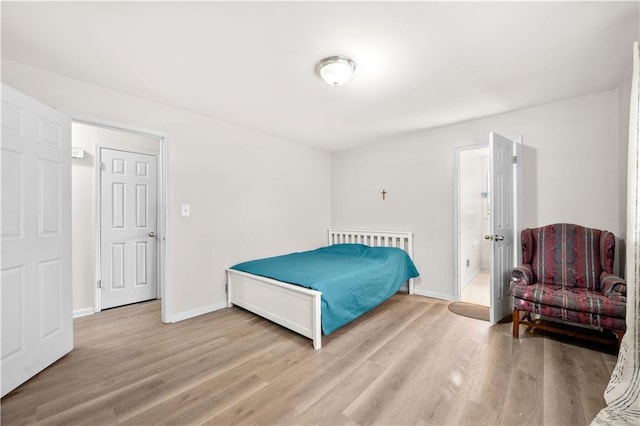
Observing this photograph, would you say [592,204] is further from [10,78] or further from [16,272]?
[10,78]

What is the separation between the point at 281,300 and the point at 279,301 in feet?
0.12

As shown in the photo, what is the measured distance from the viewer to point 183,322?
2.88m

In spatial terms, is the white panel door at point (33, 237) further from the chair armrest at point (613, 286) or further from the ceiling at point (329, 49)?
the chair armrest at point (613, 286)

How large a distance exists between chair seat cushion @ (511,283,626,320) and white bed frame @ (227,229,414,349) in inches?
62.5

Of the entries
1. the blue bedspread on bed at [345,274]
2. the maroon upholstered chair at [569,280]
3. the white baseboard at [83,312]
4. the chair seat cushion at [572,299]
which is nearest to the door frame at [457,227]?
the blue bedspread on bed at [345,274]

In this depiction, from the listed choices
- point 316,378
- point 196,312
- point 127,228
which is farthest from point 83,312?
point 316,378

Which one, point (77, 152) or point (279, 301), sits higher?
point (77, 152)

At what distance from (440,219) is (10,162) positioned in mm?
4151

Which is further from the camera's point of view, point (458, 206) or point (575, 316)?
point (458, 206)

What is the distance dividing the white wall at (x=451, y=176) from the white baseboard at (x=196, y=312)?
2.44m

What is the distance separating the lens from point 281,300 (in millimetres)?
2664

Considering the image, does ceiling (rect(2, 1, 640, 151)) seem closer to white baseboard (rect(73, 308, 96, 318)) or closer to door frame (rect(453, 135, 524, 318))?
door frame (rect(453, 135, 524, 318))

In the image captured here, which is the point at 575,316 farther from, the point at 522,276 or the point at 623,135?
the point at 623,135

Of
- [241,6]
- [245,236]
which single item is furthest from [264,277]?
[241,6]
